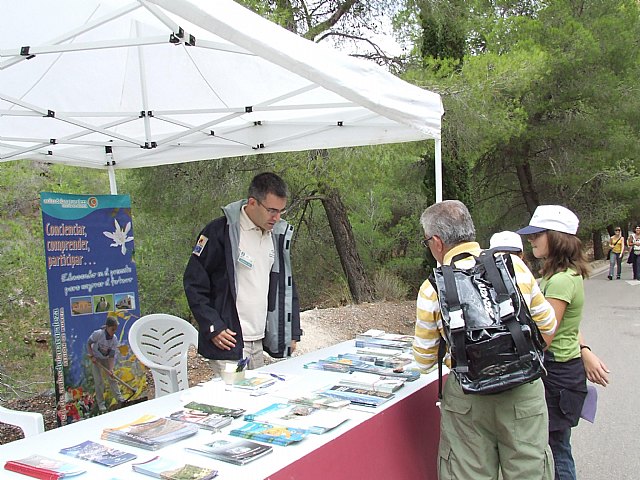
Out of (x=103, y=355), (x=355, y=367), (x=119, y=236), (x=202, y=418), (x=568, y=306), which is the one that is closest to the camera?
(x=202, y=418)

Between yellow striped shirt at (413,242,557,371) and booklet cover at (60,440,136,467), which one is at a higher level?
yellow striped shirt at (413,242,557,371)

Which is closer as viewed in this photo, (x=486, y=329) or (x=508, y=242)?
(x=486, y=329)

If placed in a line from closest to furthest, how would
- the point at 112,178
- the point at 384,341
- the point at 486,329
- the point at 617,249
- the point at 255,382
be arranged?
the point at 486,329 → the point at 255,382 → the point at 384,341 → the point at 112,178 → the point at 617,249

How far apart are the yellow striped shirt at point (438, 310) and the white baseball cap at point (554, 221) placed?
0.47m

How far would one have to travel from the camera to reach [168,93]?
3939 mm

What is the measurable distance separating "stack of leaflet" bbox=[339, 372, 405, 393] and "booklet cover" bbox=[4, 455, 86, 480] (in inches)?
46.2

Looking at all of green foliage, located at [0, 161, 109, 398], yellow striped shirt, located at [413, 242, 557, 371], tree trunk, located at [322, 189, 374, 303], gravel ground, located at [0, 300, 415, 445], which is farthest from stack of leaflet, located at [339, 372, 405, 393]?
tree trunk, located at [322, 189, 374, 303]

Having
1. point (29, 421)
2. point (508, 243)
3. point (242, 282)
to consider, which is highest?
point (508, 243)

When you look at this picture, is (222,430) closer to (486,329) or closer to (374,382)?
(374,382)

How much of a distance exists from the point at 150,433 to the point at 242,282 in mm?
1265

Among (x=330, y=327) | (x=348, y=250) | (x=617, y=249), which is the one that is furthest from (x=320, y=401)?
(x=617, y=249)

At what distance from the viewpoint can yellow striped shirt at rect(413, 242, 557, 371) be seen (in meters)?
2.01

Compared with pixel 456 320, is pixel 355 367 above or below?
below

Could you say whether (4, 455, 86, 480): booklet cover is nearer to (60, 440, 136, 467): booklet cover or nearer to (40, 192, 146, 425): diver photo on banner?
(60, 440, 136, 467): booklet cover
